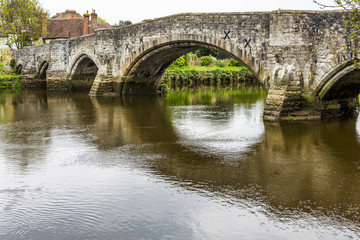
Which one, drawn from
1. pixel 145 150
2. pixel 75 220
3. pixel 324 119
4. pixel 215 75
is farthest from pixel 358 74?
pixel 215 75

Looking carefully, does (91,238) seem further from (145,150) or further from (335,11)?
(335,11)

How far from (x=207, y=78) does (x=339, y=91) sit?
2382 centimetres

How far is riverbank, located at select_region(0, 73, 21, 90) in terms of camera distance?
34344mm

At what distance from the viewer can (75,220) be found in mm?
5953

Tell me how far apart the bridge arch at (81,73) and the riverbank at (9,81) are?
8.18 meters

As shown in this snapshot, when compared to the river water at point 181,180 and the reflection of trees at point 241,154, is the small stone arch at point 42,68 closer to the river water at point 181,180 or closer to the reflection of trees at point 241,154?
the reflection of trees at point 241,154

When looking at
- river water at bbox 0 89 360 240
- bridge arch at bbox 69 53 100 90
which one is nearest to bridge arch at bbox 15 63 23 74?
bridge arch at bbox 69 53 100 90

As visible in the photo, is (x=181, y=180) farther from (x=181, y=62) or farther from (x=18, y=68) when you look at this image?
(x=18, y=68)

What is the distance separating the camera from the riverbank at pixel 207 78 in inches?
1353

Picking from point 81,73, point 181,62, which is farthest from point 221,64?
point 81,73

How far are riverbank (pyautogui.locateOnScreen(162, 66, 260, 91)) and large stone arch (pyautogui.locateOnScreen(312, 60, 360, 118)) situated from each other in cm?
1839

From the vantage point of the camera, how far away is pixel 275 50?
46.1 feet

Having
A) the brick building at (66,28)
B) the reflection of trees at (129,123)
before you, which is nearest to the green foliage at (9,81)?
the brick building at (66,28)

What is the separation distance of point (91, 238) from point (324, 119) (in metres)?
10.3
